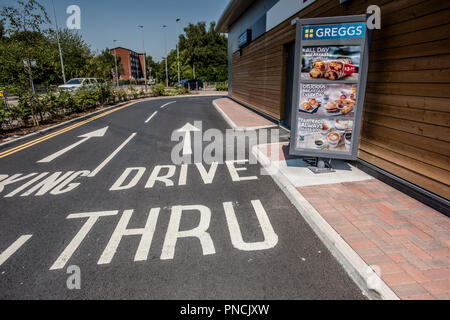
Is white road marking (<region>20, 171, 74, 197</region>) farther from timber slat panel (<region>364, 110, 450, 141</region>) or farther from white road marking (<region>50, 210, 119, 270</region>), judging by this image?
timber slat panel (<region>364, 110, 450, 141</region>)

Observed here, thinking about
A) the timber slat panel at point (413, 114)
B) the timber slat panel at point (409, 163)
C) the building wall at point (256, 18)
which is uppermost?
the building wall at point (256, 18)

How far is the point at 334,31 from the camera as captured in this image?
5.16 m

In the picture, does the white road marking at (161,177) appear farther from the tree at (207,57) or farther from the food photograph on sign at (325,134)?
the tree at (207,57)

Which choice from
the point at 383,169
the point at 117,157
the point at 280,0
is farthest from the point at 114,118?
the point at 383,169

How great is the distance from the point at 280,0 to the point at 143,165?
28.9 feet

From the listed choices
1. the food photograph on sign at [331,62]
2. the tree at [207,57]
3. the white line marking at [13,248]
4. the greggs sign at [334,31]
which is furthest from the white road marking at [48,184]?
the tree at [207,57]

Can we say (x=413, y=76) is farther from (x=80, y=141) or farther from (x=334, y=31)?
(x=80, y=141)

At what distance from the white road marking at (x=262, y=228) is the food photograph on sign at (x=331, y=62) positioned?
2864 mm

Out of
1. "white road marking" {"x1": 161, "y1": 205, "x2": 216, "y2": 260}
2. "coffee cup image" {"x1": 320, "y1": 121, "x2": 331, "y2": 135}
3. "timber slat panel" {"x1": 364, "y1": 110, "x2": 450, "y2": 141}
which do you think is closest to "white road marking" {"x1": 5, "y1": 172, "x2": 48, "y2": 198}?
"white road marking" {"x1": 161, "y1": 205, "x2": 216, "y2": 260}

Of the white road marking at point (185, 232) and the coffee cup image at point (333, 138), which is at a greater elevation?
the coffee cup image at point (333, 138)

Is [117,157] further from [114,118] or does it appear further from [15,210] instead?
[114,118]

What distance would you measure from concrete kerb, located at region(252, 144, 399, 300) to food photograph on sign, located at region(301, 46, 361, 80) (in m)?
2.32

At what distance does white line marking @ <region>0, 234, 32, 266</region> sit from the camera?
3.53 meters

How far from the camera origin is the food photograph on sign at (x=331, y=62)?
5180mm
